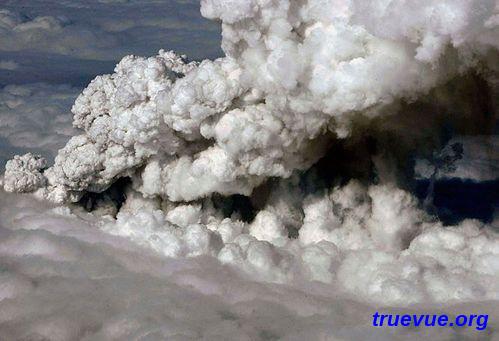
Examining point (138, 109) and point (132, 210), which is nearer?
point (138, 109)

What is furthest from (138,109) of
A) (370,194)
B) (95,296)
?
(370,194)

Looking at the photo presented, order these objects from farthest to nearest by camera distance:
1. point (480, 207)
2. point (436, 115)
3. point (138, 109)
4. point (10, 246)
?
point (480, 207) < point (10, 246) < point (138, 109) < point (436, 115)

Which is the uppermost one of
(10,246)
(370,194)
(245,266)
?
(370,194)

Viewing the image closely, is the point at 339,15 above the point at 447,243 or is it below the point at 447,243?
above

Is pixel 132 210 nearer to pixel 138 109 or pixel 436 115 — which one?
pixel 138 109

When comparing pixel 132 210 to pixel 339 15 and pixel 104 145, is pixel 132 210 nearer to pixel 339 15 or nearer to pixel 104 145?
pixel 104 145

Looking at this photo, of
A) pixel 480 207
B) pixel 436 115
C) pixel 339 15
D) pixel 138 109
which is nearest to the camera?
pixel 339 15

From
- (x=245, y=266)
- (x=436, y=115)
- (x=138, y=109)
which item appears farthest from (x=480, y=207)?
(x=138, y=109)
